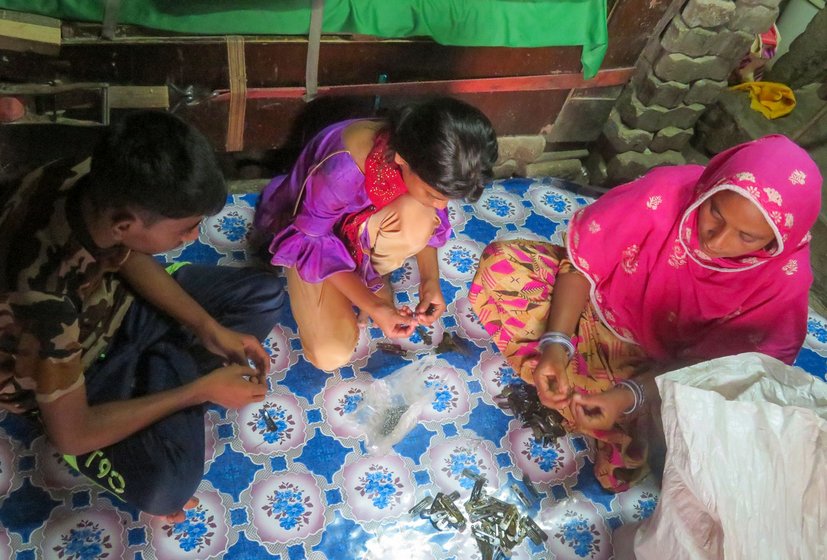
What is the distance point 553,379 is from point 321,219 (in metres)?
0.90

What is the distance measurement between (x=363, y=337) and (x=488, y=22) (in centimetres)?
130

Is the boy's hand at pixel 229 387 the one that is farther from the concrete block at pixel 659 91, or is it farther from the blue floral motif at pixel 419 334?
the concrete block at pixel 659 91

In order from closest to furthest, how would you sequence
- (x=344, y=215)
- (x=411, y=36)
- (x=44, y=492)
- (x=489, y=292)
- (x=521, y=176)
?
(x=44, y=492)
(x=344, y=215)
(x=489, y=292)
(x=411, y=36)
(x=521, y=176)

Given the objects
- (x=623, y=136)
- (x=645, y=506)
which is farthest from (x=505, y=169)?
(x=645, y=506)

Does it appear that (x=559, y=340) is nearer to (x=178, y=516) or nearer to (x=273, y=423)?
(x=273, y=423)

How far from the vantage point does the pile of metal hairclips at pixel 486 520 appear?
200cm

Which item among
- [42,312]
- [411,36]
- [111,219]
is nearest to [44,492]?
[42,312]

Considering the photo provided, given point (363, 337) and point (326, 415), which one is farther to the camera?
point (363, 337)

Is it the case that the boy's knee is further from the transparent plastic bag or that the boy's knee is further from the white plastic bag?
the white plastic bag

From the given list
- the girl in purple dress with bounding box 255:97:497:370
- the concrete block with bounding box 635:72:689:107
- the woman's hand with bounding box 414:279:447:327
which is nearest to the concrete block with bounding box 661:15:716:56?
the concrete block with bounding box 635:72:689:107

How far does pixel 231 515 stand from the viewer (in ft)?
6.28

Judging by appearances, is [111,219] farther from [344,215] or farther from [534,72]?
[534,72]

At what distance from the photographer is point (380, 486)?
206cm

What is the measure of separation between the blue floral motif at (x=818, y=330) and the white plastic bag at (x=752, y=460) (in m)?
1.65
